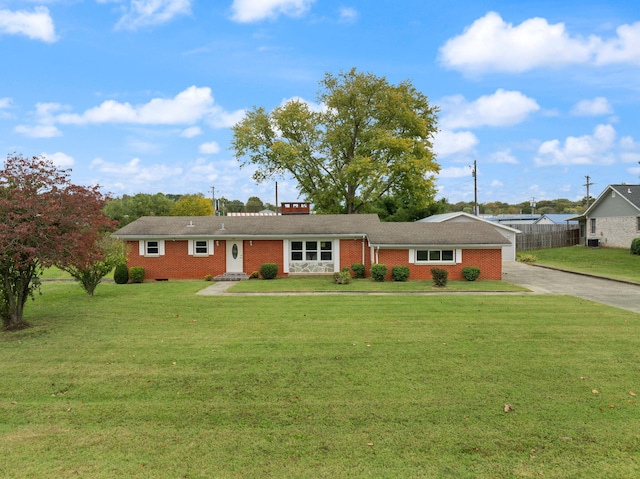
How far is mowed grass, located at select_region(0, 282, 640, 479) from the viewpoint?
4.57 m

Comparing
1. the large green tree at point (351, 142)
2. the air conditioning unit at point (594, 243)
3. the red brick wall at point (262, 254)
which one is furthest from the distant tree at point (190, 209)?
the air conditioning unit at point (594, 243)

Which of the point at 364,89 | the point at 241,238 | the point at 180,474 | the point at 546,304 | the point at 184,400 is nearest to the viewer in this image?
the point at 180,474

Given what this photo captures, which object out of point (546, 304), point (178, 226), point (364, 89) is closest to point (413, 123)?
point (364, 89)

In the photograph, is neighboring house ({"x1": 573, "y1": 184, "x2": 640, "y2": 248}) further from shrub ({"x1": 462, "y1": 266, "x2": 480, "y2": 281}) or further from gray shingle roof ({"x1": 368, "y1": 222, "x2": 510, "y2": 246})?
shrub ({"x1": 462, "y1": 266, "x2": 480, "y2": 281})

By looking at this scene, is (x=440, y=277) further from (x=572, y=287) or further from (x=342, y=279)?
(x=572, y=287)

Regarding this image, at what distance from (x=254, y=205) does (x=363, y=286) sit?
96404mm

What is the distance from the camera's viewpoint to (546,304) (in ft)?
47.4

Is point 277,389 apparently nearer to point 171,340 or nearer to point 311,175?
point 171,340

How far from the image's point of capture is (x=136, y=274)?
23062mm

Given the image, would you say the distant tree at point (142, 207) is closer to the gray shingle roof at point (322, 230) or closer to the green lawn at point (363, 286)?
the gray shingle roof at point (322, 230)

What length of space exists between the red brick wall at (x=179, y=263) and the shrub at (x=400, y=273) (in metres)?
9.85

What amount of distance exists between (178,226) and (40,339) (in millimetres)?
16437

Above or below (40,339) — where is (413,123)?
above

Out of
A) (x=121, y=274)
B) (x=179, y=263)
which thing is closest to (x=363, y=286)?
(x=179, y=263)
